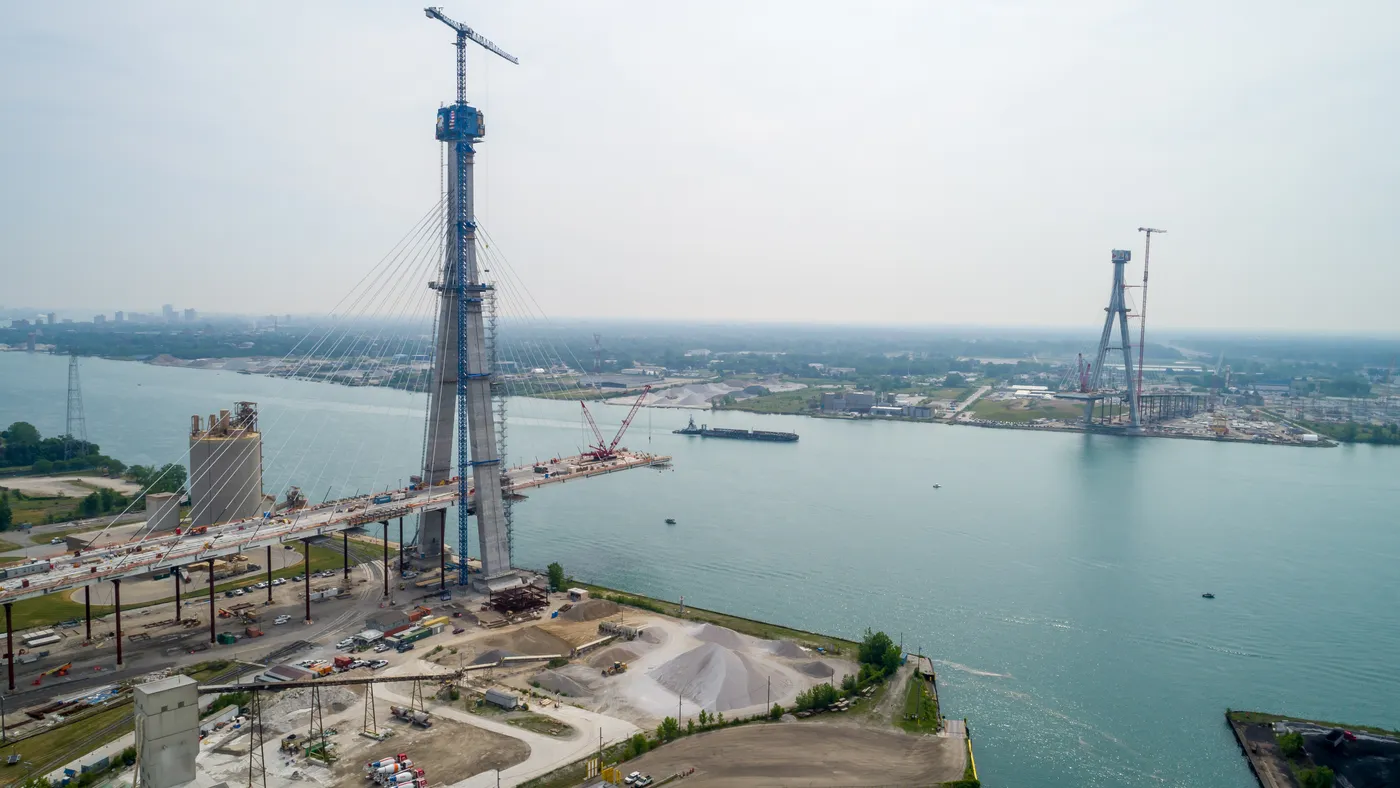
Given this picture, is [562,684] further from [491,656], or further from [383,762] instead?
[383,762]

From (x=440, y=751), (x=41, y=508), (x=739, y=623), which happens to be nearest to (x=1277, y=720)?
(x=739, y=623)

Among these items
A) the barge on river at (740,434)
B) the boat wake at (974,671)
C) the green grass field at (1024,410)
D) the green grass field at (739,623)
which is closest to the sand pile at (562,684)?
the green grass field at (739,623)

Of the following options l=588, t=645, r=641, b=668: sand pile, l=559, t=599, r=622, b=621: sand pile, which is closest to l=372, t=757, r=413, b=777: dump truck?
l=588, t=645, r=641, b=668: sand pile

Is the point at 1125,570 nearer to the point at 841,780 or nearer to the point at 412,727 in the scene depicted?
the point at 841,780

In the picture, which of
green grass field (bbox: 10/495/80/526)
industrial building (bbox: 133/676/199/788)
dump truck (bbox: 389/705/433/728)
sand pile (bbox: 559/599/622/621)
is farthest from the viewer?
green grass field (bbox: 10/495/80/526)

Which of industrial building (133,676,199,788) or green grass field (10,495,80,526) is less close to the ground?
industrial building (133,676,199,788)

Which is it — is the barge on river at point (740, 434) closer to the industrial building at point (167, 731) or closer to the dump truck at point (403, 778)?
the dump truck at point (403, 778)

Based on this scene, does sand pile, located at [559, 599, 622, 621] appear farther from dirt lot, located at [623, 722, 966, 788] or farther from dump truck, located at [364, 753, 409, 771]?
dump truck, located at [364, 753, 409, 771]
